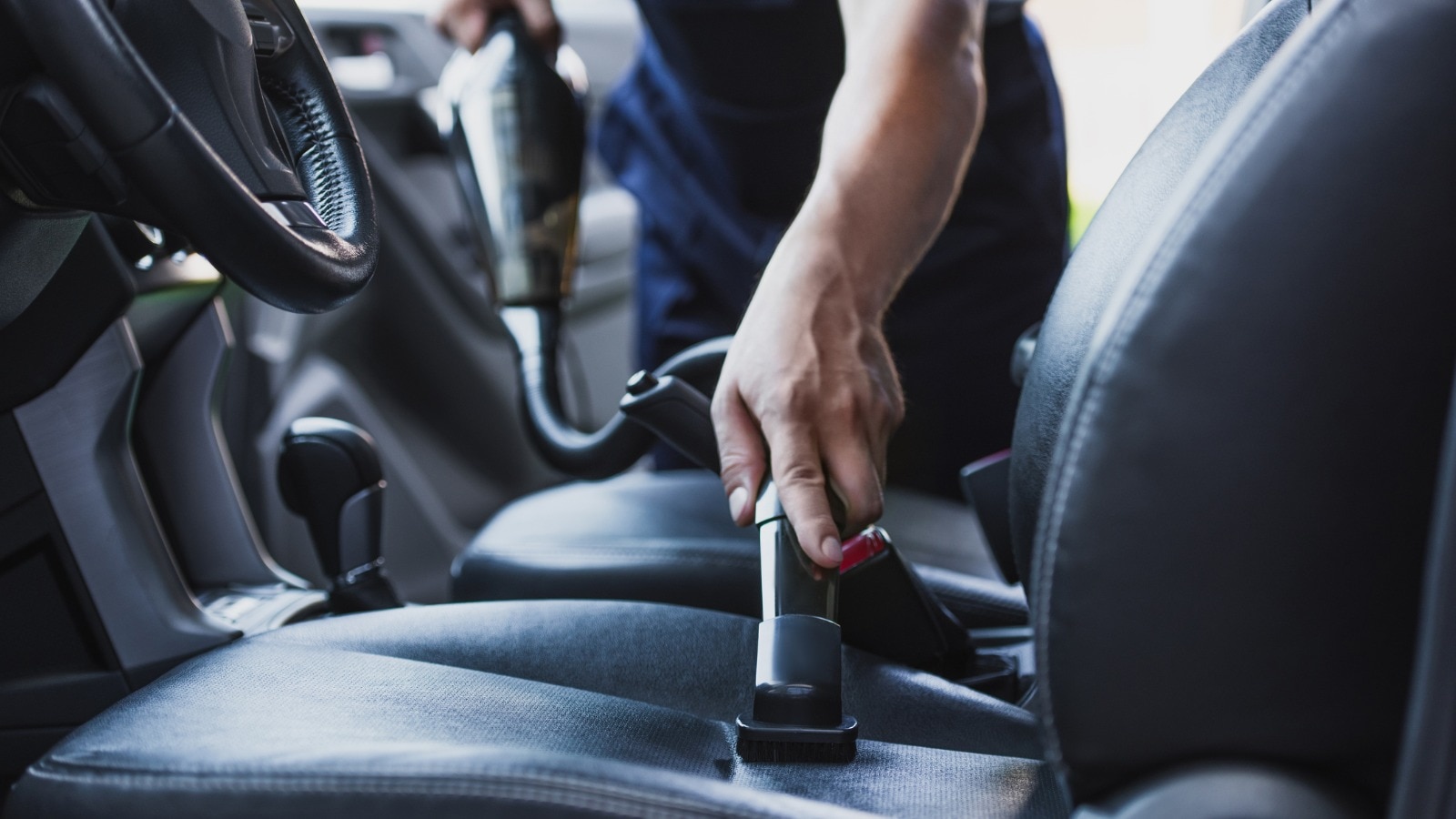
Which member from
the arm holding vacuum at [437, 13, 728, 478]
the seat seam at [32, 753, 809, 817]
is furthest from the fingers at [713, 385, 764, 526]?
the arm holding vacuum at [437, 13, 728, 478]

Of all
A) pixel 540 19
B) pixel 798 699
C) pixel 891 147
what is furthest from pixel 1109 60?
pixel 798 699

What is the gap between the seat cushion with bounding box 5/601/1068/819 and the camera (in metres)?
0.47

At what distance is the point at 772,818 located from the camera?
1.49 ft

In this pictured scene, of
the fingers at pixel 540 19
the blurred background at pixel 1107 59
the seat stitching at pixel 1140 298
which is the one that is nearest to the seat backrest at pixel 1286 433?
the seat stitching at pixel 1140 298

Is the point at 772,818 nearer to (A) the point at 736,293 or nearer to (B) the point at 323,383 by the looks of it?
(A) the point at 736,293

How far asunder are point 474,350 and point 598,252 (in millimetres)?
359

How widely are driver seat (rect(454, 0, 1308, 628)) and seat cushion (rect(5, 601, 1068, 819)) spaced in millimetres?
122

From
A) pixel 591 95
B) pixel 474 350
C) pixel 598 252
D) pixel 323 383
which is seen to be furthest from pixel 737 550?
pixel 591 95

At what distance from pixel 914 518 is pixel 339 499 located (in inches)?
19.6

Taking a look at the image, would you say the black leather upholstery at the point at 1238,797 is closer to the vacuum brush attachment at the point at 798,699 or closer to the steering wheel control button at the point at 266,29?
the vacuum brush attachment at the point at 798,699

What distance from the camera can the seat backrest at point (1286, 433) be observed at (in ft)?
1.35

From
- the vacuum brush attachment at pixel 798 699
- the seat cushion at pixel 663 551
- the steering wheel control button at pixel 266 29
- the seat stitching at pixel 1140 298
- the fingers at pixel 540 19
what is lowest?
the seat cushion at pixel 663 551

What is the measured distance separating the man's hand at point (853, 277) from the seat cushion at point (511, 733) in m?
0.11

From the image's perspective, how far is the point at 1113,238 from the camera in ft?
2.23
